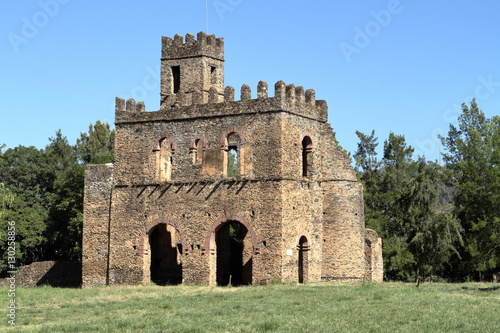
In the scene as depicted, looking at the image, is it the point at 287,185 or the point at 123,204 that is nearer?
the point at 287,185

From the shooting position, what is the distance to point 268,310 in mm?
24438

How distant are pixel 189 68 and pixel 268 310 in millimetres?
18406

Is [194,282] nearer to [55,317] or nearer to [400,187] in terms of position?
[55,317]

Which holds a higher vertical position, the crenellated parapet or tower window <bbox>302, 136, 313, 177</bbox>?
the crenellated parapet

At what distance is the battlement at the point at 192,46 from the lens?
39906mm

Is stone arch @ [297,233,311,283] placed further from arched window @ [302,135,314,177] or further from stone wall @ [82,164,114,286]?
stone wall @ [82,164,114,286]

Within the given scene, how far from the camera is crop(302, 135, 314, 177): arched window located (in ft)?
121

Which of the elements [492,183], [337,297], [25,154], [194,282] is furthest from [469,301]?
[25,154]

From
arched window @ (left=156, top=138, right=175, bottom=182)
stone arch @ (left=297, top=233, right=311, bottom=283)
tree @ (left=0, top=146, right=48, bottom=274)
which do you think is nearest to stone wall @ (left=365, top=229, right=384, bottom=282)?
stone arch @ (left=297, top=233, right=311, bottom=283)

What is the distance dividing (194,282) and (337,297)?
9.68 m

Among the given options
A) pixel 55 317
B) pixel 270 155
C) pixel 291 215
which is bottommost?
pixel 55 317

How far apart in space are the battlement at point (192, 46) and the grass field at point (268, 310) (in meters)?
12.7

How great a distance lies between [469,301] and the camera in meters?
25.4

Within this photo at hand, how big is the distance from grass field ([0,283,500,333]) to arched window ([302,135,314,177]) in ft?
20.5
